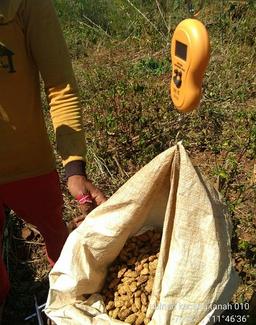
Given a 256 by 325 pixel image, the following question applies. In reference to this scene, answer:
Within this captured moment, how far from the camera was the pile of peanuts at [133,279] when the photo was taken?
1.28m

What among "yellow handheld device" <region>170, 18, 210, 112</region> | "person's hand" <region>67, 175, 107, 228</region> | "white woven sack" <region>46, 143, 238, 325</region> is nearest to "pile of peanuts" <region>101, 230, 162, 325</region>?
"white woven sack" <region>46, 143, 238, 325</region>

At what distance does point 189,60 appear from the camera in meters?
1.10

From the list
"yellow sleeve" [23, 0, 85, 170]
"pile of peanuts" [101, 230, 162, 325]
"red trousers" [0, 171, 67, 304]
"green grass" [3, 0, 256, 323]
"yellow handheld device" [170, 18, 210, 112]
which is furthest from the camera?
"green grass" [3, 0, 256, 323]

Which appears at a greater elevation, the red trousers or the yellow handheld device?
the yellow handheld device

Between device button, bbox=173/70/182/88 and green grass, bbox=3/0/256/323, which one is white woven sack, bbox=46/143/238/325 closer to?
device button, bbox=173/70/182/88

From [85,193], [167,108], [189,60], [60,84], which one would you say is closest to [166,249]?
[85,193]

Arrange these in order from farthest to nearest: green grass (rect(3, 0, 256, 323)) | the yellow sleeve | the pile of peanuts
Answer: green grass (rect(3, 0, 256, 323)) → the yellow sleeve → the pile of peanuts

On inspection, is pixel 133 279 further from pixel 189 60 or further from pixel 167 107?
pixel 167 107

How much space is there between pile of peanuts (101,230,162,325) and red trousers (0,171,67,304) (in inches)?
17.9

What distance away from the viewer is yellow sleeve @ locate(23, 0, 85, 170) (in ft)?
4.64

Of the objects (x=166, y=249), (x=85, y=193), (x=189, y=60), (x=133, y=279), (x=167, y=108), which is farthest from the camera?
(x=167, y=108)

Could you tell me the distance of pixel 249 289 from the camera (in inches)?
80.2

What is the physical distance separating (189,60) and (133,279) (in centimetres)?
61

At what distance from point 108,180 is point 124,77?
1.26 meters
